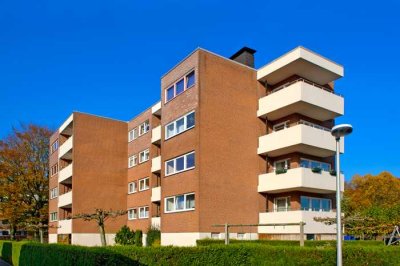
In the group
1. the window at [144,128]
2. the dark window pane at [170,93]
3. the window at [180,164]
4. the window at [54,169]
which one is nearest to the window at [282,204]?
the window at [180,164]

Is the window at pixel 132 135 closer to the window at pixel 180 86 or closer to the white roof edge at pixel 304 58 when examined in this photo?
the window at pixel 180 86

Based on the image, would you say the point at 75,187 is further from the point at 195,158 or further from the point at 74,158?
the point at 195,158

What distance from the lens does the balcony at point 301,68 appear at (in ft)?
89.3

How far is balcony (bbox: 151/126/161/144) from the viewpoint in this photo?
120 ft

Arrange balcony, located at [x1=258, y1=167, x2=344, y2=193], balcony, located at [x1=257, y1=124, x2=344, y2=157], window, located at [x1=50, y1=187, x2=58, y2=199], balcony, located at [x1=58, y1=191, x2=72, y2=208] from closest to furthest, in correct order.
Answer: balcony, located at [x1=258, y1=167, x2=344, y2=193] < balcony, located at [x1=257, y1=124, x2=344, y2=157] < balcony, located at [x1=58, y1=191, x2=72, y2=208] < window, located at [x1=50, y1=187, x2=58, y2=199]

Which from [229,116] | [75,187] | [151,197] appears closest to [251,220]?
[229,116]

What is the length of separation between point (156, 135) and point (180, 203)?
35.3 feet

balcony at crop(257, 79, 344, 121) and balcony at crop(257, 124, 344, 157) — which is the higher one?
balcony at crop(257, 79, 344, 121)

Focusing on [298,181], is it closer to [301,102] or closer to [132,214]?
[301,102]

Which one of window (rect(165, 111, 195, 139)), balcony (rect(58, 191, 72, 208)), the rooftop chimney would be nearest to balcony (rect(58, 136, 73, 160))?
balcony (rect(58, 191, 72, 208))

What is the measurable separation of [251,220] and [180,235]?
15.2 feet

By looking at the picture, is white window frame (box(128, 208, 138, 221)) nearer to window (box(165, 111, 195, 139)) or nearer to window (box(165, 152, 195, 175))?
window (box(165, 152, 195, 175))

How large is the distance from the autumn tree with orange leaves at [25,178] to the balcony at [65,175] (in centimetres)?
1158

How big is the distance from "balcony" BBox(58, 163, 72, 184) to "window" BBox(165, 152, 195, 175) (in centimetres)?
1620
